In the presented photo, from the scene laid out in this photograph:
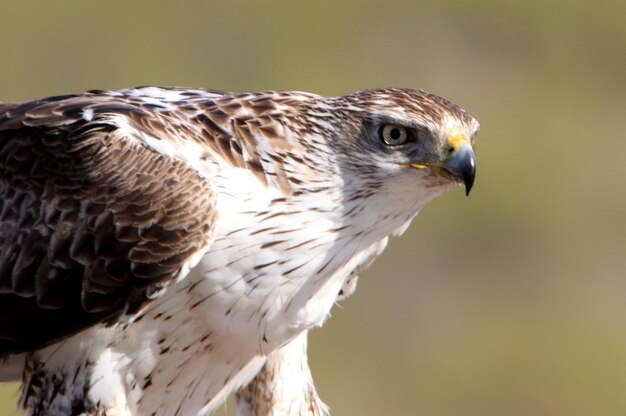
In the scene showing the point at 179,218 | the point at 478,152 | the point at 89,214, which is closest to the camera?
the point at 179,218

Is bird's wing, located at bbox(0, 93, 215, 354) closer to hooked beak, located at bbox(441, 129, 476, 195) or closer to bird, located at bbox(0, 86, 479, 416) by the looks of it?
bird, located at bbox(0, 86, 479, 416)

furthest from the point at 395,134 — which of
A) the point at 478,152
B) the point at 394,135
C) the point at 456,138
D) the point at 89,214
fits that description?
the point at 478,152

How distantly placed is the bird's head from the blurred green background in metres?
6.79

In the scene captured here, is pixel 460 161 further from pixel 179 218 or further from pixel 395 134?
pixel 179 218

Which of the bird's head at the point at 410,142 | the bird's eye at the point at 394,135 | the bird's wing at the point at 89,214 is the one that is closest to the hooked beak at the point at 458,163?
the bird's head at the point at 410,142

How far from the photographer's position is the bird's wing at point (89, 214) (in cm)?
704

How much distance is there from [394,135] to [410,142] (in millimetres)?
76

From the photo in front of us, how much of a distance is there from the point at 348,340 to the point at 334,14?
486cm

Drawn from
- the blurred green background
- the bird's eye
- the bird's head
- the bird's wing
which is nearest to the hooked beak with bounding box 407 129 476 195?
the bird's head

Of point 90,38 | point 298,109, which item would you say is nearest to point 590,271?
point 90,38

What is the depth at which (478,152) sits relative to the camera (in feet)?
54.0

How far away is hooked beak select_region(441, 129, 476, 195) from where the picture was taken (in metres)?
7.09

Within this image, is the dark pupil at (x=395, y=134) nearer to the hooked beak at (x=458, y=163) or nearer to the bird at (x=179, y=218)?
the bird at (x=179, y=218)

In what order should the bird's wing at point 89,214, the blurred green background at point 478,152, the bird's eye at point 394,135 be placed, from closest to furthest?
the bird's wing at point 89,214
the bird's eye at point 394,135
the blurred green background at point 478,152
